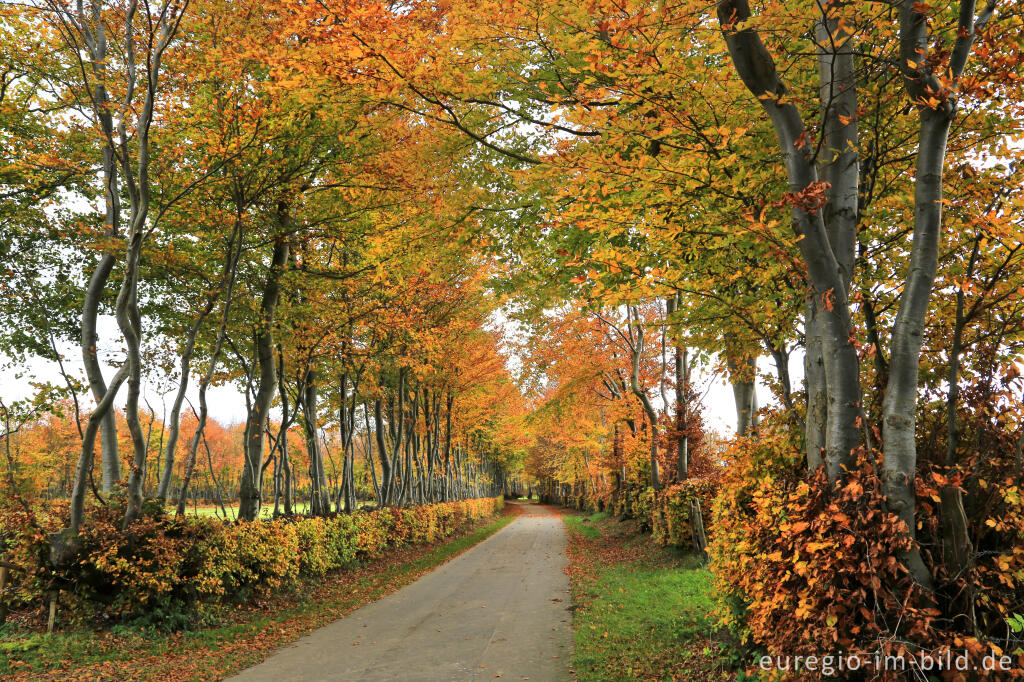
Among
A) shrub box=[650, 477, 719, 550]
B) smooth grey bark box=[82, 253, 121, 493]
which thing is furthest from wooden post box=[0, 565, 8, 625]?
shrub box=[650, 477, 719, 550]

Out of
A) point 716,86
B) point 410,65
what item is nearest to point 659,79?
point 716,86

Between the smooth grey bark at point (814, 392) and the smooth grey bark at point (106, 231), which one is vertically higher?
the smooth grey bark at point (106, 231)

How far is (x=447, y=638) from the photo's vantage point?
7047mm

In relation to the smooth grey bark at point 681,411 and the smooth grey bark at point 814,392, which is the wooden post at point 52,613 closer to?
the smooth grey bark at point 814,392

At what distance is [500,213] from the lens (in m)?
9.69

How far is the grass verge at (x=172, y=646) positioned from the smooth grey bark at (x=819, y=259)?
657 cm

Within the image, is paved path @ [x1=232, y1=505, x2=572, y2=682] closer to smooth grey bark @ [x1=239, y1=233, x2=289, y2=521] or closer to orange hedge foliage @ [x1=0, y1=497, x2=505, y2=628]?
orange hedge foliage @ [x1=0, y1=497, x2=505, y2=628]

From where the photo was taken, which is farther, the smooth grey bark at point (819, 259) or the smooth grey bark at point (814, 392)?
the smooth grey bark at point (814, 392)

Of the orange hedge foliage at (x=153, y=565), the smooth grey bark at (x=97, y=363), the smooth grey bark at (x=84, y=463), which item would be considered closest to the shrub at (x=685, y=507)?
the orange hedge foliage at (x=153, y=565)

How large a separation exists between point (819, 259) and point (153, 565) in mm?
8990

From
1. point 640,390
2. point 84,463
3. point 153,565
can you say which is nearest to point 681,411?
point 640,390

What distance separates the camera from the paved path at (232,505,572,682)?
570 centimetres

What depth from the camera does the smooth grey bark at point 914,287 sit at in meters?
3.52

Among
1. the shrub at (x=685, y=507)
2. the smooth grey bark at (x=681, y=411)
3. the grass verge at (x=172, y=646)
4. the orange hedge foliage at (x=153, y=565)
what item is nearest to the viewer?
the grass verge at (x=172, y=646)
